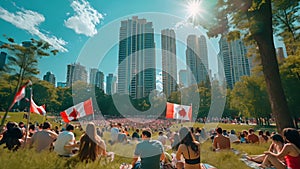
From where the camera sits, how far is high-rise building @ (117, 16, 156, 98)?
28.9 m

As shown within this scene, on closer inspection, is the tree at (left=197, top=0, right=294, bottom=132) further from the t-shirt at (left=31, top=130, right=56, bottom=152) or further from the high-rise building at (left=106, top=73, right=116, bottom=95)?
the high-rise building at (left=106, top=73, right=116, bottom=95)

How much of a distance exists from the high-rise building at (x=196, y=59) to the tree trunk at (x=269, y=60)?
43536 millimetres

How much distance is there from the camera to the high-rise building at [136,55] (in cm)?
2891

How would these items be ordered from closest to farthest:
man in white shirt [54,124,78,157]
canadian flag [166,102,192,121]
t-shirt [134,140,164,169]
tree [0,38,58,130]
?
t-shirt [134,140,164,169] → man in white shirt [54,124,78,157] → canadian flag [166,102,192,121] → tree [0,38,58,130]

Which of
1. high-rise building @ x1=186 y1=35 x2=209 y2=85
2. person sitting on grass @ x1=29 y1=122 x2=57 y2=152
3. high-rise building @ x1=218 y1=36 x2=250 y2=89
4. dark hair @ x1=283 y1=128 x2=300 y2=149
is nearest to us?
dark hair @ x1=283 y1=128 x2=300 y2=149

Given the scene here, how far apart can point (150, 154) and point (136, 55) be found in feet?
87.2

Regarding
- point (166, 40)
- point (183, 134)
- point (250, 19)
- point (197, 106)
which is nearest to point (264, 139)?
point (250, 19)

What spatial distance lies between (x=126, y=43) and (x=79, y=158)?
33.5 metres

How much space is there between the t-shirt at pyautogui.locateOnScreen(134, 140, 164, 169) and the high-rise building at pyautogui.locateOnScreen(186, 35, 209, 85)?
48905 mm

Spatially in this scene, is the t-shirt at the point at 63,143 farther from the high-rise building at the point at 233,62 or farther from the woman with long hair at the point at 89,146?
the high-rise building at the point at 233,62

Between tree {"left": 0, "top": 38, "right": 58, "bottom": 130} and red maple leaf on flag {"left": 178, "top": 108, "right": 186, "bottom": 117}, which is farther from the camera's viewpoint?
tree {"left": 0, "top": 38, "right": 58, "bottom": 130}

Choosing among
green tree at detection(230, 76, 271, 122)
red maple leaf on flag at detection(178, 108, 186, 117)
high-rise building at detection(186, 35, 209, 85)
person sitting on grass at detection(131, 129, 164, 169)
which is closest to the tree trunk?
person sitting on grass at detection(131, 129, 164, 169)

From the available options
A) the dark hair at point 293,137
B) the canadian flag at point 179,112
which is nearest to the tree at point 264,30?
the dark hair at point 293,137

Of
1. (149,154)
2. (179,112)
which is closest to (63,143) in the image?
(149,154)
